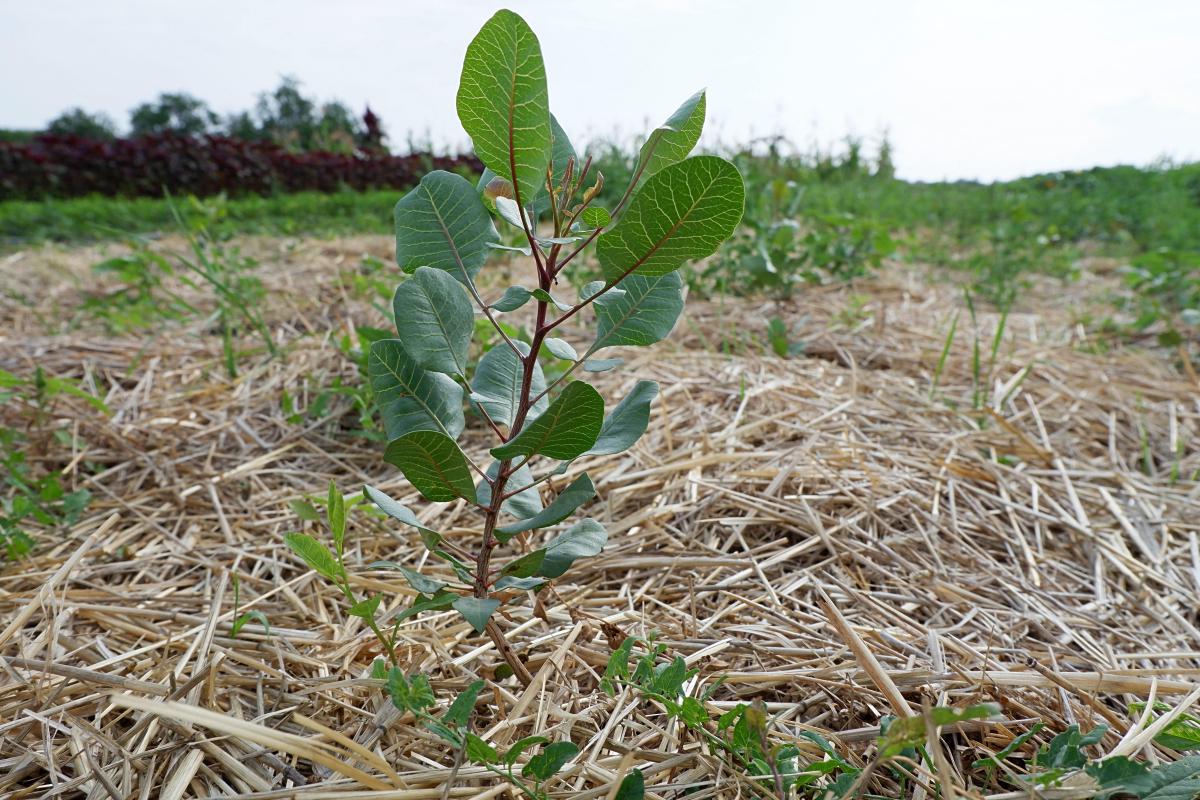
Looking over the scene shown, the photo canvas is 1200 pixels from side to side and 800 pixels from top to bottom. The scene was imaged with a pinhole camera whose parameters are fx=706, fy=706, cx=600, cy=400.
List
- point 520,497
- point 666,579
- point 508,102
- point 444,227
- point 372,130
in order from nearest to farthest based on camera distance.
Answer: point 508,102, point 444,227, point 520,497, point 666,579, point 372,130

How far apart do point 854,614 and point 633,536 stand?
1.36ft

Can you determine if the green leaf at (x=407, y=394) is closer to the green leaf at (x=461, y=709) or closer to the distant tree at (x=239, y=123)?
the green leaf at (x=461, y=709)

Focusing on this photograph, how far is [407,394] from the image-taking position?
833 millimetres

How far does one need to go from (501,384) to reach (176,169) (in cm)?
900

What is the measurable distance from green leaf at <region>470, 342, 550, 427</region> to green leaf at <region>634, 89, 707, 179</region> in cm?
28

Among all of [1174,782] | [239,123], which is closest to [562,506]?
[1174,782]

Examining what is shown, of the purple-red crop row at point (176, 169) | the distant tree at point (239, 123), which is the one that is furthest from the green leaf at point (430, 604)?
the distant tree at point (239, 123)

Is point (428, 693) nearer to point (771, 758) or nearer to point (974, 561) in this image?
point (771, 758)

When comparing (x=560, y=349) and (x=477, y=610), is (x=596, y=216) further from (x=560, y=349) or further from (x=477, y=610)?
(x=477, y=610)

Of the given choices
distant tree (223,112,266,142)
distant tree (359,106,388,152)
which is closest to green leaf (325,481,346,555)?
distant tree (359,106,388,152)

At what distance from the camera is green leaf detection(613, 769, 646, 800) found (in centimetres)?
71

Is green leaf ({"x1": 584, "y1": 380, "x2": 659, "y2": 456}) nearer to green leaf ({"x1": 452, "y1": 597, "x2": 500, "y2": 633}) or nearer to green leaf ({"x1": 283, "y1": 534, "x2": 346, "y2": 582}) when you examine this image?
green leaf ({"x1": 452, "y1": 597, "x2": 500, "y2": 633})

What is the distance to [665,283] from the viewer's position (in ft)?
2.78

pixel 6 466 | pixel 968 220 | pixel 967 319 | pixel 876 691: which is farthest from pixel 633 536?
pixel 968 220
